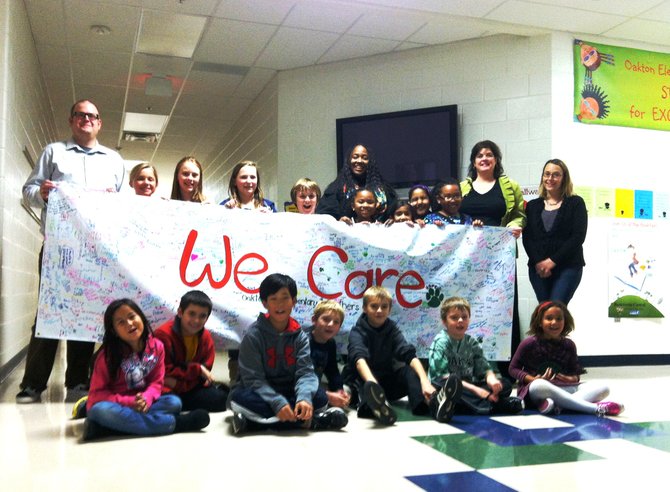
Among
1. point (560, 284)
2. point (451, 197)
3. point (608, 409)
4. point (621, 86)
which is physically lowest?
point (608, 409)

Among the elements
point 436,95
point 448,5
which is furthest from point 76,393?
point 436,95

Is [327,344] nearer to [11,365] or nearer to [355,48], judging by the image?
[11,365]

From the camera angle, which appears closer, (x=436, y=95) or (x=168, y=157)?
(x=436, y=95)

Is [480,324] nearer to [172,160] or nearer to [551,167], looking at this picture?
[551,167]

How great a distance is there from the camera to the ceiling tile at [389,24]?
199 inches

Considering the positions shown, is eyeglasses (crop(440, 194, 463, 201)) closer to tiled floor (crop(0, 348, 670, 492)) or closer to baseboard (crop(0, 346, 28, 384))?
tiled floor (crop(0, 348, 670, 492))

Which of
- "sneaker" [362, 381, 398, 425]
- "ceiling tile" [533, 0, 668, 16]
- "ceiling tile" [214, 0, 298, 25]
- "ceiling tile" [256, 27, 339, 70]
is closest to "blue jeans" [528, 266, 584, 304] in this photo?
"sneaker" [362, 381, 398, 425]

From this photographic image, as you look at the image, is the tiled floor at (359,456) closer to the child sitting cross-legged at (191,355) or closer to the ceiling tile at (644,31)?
the child sitting cross-legged at (191,355)

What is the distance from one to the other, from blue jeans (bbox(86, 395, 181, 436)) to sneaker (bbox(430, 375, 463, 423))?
1.17 metres

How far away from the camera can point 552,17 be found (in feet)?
16.2

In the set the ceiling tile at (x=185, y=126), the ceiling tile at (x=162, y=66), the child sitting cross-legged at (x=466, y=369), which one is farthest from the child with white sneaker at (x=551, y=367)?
the ceiling tile at (x=185, y=126)

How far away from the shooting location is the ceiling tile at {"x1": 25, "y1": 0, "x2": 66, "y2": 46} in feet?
16.3

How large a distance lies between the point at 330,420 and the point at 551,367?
4.30 feet

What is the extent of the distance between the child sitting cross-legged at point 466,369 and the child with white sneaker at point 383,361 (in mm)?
107
